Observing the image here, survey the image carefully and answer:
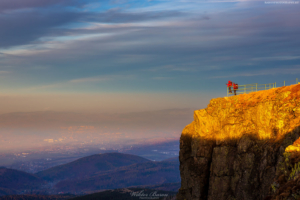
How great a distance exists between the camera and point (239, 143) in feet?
241

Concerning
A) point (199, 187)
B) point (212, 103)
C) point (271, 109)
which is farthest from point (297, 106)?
point (199, 187)

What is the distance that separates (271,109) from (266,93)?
5.37m

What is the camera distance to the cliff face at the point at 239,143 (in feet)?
218

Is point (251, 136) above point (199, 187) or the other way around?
above

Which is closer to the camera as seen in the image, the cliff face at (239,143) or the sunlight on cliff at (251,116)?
the cliff face at (239,143)

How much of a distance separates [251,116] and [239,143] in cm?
637

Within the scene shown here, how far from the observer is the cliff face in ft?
218

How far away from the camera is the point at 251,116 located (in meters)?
74.3

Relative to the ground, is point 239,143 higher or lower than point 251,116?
lower

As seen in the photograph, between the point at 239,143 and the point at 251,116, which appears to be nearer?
the point at 239,143

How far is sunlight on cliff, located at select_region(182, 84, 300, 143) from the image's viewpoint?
2675 inches

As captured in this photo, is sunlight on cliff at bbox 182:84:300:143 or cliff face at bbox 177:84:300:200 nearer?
cliff face at bbox 177:84:300:200

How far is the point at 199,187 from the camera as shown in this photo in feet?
260

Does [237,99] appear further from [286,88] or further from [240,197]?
[240,197]
